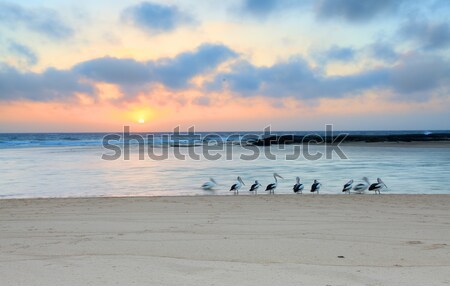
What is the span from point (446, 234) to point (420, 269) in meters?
2.12

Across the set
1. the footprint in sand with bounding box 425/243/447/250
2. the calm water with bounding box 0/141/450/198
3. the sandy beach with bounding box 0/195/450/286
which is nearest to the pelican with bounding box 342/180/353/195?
A: the calm water with bounding box 0/141/450/198

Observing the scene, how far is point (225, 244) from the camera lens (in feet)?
20.2

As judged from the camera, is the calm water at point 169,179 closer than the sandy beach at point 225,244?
No

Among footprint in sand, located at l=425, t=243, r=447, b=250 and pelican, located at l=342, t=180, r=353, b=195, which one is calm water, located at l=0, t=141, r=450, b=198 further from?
footprint in sand, located at l=425, t=243, r=447, b=250

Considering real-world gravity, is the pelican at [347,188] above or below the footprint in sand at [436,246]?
below

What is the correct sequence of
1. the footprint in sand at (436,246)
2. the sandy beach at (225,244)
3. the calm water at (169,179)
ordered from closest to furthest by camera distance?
the sandy beach at (225,244) → the footprint in sand at (436,246) → the calm water at (169,179)

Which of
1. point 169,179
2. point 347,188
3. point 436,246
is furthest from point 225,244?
point 169,179

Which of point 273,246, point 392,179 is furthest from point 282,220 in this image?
point 392,179

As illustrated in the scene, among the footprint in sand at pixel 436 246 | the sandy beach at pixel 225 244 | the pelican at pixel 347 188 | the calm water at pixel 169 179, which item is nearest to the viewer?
the sandy beach at pixel 225 244

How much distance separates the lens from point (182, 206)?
9961 mm

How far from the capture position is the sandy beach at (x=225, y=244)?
4.72 metres

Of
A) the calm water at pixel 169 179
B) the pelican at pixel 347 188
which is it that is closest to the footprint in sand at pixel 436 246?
the pelican at pixel 347 188

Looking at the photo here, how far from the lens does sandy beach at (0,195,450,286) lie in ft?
15.5

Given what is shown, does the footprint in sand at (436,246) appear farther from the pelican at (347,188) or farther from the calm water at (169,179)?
the calm water at (169,179)
